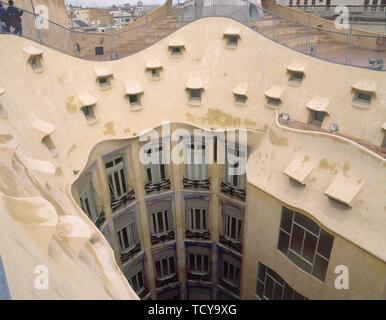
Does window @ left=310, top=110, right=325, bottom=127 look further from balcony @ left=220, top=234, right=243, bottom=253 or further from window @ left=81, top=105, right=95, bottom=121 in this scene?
window @ left=81, top=105, right=95, bottom=121

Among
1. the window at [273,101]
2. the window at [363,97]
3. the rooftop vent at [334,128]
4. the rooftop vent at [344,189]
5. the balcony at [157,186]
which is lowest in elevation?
the balcony at [157,186]

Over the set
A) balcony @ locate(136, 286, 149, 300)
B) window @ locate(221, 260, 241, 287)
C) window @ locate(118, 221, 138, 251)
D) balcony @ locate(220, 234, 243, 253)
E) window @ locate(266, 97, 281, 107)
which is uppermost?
window @ locate(266, 97, 281, 107)

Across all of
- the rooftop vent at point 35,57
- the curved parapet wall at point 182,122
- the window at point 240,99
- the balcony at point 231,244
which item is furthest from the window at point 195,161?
the rooftop vent at point 35,57

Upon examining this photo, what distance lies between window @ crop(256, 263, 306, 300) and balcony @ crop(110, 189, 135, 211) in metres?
9.60

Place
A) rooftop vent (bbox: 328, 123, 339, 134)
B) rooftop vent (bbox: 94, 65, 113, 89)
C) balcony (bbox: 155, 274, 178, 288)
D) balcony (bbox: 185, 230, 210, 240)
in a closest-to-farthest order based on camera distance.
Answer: rooftop vent (bbox: 328, 123, 339, 134)
rooftop vent (bbox: 94, 65, 113, 89)
balcony (bbox: 185, 230, 210, 240)
balcony (bbox: 155, 274, 178, 288)

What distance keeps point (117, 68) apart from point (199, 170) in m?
8.78

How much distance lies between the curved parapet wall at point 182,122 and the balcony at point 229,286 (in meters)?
3.10

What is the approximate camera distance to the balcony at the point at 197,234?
2502 centimetres

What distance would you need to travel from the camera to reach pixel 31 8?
21.8 m

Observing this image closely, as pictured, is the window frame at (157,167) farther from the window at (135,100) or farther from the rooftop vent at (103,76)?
the rooftop vent at (103,76)

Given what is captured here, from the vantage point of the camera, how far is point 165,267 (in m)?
26.6

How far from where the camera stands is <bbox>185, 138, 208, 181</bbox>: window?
22547 millimetres

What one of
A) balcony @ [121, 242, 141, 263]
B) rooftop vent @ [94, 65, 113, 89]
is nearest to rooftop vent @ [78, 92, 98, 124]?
rooftop vent @ [94, 65, 113, 89]
